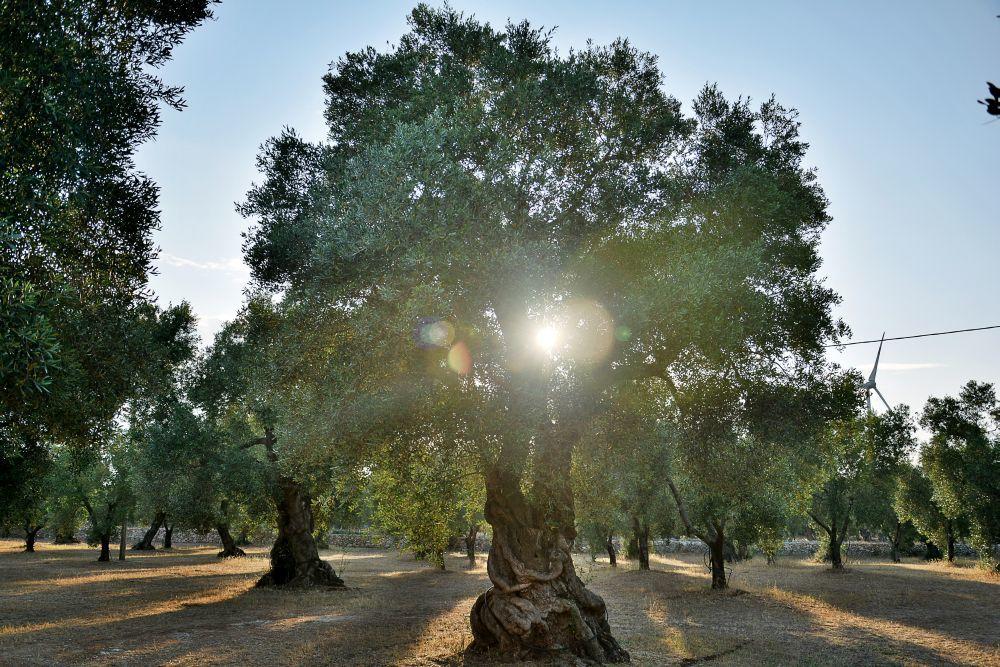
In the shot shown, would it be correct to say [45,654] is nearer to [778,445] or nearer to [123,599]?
[123,599]

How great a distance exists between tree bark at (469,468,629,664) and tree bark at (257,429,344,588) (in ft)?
74.1

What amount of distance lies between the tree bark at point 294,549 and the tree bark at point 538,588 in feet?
74.1

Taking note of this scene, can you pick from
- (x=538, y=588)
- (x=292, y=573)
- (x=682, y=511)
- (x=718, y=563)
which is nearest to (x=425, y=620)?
(x=538, y=588)

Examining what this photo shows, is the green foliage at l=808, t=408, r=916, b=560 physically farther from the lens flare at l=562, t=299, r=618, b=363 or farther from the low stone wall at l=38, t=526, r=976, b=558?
the lens flare at l=562, t=299, r=618, b=363

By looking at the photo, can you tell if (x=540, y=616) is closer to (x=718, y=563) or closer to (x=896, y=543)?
(x=718, y=563)

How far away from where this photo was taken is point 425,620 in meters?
27.4

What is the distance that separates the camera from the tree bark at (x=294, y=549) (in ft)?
128

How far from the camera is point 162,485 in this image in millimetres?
37625

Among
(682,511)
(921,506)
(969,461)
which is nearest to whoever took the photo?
(682,511)

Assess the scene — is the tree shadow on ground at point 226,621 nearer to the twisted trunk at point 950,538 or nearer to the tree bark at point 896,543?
the twisted trunk at point 950,538

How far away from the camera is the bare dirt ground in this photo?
66.6 feet

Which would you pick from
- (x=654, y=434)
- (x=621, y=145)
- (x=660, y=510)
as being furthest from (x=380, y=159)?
(x=660, y=510)

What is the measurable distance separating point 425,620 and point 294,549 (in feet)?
50.9

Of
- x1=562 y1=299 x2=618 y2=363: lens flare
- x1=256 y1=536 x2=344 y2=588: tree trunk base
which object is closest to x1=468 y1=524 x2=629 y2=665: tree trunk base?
x1=562 y1=299 x2=618 y2=363: lens flare
